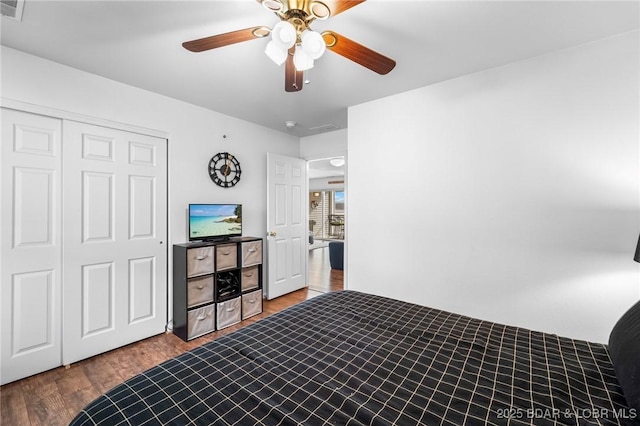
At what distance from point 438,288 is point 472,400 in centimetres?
176

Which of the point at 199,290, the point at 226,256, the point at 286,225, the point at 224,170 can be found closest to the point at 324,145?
the point at 286,225

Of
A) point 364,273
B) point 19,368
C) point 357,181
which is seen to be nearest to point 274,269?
point 364,273

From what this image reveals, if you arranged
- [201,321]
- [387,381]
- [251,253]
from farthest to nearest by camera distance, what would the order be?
[251,253]
[201,321]
[387,381]

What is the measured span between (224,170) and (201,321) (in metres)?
1.80

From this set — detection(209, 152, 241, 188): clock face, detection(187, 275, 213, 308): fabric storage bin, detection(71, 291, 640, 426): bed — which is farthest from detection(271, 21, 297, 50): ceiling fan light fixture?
detection(187, 275, 213, 308): fabric storage bin

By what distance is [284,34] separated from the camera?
1.33 metres

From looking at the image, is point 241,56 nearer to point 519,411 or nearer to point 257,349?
point 257,349

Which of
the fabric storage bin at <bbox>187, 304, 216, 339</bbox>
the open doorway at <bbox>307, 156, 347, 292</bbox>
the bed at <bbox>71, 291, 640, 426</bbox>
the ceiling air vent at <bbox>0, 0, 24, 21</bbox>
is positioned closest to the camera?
the bed at <bbox>71, 291, 640, 426</bbox>

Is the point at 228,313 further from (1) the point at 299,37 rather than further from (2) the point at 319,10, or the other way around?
(2) the point at 319,10

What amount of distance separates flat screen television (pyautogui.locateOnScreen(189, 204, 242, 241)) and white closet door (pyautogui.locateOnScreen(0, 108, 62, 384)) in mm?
1095

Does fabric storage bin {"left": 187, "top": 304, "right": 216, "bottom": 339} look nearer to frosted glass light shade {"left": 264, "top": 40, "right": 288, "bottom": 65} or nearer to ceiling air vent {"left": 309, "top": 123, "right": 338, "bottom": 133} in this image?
frosted glass light shade {"left": 264, "top": 40, "right": 288, "bottom": 65}

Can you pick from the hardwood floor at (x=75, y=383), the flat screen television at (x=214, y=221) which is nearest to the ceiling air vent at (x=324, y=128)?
the flat screen television at (x=214, y=221)

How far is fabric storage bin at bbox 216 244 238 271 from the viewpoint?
10.1ft

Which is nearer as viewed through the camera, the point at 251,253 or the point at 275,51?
the point at 275,51
